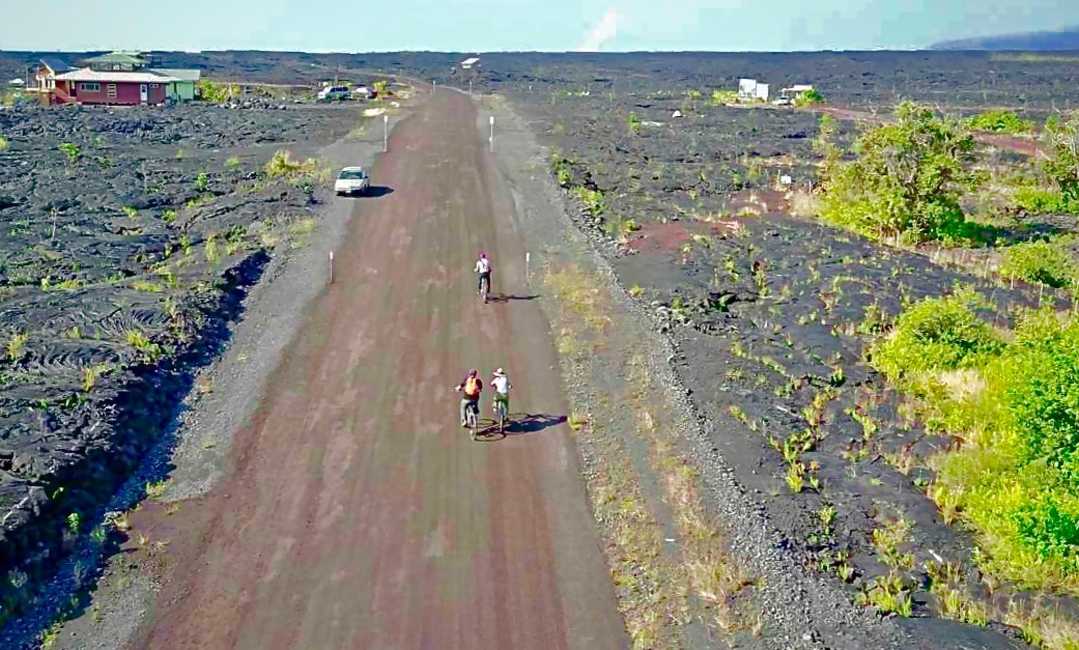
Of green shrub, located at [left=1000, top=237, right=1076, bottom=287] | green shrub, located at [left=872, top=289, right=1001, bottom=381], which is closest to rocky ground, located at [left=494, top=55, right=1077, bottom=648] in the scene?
green shrub, located at [left=872, top=289, right=1001, bottom=381]

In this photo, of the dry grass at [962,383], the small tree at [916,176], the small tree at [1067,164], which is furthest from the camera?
the small tree at [1067,164]

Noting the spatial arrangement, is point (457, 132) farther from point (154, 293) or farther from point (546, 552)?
point (546, 552)

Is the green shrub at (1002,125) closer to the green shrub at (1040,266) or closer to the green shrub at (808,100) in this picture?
the green shrub at (808,100)

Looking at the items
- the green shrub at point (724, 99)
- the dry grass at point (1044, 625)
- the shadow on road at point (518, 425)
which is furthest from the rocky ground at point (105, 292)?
the green shrub at point (724, 99)

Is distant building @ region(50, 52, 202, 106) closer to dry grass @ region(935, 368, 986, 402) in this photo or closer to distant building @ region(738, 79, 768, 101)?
distant building @ region(738, 79, 768, 101)

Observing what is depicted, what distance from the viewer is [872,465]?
24000 mm

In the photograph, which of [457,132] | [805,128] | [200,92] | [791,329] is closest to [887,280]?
[791,329]

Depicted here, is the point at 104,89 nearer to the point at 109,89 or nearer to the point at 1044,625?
the point at 109,89

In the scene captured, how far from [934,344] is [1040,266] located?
1327 cm

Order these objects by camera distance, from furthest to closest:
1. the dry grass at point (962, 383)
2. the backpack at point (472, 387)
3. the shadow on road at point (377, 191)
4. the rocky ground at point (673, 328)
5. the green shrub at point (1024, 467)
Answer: the shadow on road at point (377, 191) → the dry grass at point (962, 383) → the backpack at point (472, 387) → the rocky ground at point (673, 328) → the green shrub at point (1024, 467)

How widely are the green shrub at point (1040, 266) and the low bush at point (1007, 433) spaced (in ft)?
32.2

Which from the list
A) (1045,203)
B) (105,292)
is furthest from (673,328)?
(1045,203)

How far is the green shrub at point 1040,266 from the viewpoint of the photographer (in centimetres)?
3938

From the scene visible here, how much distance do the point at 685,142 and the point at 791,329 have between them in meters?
49.7
